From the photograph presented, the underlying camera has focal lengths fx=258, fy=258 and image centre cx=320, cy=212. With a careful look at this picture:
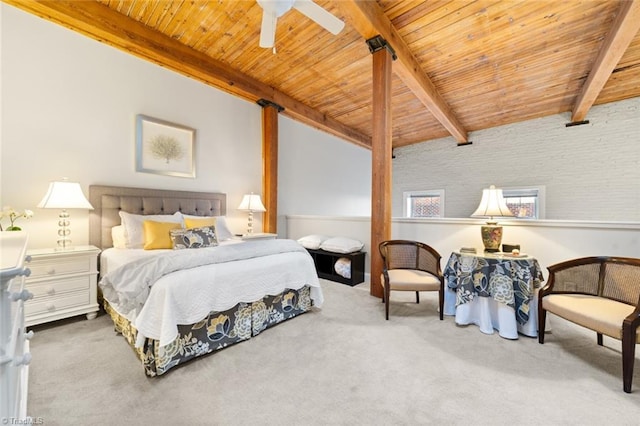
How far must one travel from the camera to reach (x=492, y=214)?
8.69 ft

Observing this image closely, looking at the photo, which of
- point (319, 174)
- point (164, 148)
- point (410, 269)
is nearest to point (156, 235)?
point (164, 148)

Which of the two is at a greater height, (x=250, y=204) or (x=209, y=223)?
(x=250, y=204)

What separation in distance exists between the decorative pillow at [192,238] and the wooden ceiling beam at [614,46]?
464cm

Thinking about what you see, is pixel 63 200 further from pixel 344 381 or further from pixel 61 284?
pixel 344 381

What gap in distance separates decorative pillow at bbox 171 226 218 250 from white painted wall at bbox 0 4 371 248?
41.7 inches

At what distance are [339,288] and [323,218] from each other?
54.2 inches

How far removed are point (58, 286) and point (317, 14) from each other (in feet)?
10.9

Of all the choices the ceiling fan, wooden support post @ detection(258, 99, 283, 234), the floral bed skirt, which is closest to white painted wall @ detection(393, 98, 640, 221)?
wooden support post @ detection(258, 99, 283, 234)

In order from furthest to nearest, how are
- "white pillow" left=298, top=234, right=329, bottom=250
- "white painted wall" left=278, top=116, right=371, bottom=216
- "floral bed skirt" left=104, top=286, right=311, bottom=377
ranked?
"white painted wall" left=278, top=116, right=371, bottom=216, "white pillow" left=298, top=234, right=329, bottom=250, "floral bed skirt" left=104, top=286, right=311, bottom=377

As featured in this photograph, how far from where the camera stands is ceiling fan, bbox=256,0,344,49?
195 centimetres

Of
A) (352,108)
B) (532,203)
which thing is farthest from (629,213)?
(352,108)

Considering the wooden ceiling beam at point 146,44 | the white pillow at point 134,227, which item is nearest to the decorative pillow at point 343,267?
the white pillow at point 134,227

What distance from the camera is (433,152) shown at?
21.8 feet

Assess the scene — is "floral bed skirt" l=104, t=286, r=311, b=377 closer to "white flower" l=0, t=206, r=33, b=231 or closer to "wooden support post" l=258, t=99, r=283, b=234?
"white flower" l=0, t=206, r=33, b=231
